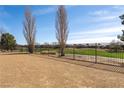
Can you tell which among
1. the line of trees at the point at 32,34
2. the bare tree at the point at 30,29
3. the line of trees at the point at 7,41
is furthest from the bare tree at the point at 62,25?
the line of trees at the point at 7,41

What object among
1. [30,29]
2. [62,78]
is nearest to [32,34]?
[30,29]

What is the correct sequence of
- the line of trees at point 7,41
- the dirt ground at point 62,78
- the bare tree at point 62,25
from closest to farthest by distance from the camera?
the dirt ground at point 62,78 → the bare tree at point 62,25 → the line of trees at point 7,41

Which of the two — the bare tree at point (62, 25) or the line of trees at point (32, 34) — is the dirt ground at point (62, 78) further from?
the bare tree at point (62, 25)

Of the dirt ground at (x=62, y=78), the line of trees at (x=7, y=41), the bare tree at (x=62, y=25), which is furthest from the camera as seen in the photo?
the line of trees at (x=7, y=41)

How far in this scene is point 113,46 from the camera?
16453 millimetres

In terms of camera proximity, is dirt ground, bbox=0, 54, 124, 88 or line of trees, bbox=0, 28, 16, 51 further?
line of trees, bbox=0, 28, 16, 51

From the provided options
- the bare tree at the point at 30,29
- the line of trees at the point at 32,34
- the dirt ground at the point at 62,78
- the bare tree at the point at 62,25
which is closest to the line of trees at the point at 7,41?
the line of trees at the point at 32,34

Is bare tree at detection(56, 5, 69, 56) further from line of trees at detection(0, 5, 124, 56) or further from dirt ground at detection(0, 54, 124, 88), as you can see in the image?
dirt ground at detection(0, 54, 124, 88)

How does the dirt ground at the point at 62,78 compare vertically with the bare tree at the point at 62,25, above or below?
below

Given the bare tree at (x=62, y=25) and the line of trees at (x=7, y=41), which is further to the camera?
the line of trees at (x=7, y=41)

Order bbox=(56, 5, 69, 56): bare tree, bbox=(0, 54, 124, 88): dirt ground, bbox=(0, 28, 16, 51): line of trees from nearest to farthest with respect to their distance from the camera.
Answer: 1. bbox=(0, 54, 124, 88): dirt ground
2. bbox=(56, 5, 69, 56): bare tree
3. bbox=(0, 28, 16, 51): line of trees

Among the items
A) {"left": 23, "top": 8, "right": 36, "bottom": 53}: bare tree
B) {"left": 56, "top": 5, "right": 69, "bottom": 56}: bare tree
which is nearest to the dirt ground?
{"left": 56, "top": 5, "right": 69, "bottom": 56}: bare tree
